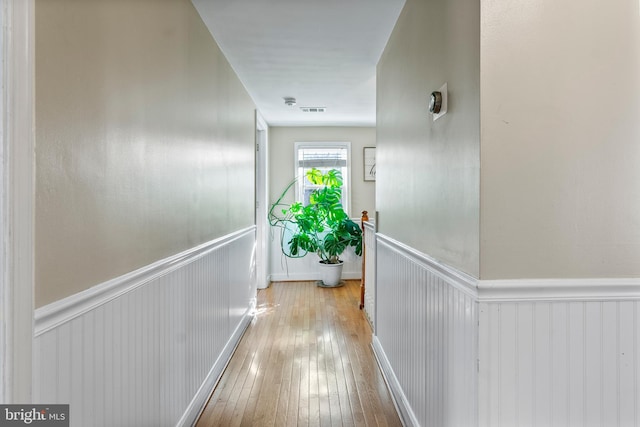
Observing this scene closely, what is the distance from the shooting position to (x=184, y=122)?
1.77 m

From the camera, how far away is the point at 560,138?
1086 millimetres

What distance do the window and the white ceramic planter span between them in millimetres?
921

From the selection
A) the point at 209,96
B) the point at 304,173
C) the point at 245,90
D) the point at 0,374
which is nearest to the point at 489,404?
the point at 0,374

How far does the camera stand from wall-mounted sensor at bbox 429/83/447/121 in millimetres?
1340

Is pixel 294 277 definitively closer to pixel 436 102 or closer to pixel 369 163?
pixel 369 163

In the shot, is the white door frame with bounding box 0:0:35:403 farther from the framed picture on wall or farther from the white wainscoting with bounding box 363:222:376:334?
the framed picture on wall

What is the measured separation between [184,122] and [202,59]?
521 mm

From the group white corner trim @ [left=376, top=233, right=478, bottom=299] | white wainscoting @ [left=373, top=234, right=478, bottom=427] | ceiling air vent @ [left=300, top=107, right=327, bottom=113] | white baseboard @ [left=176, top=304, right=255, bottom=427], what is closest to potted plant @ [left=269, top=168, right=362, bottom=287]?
ceiling air vent @ [left=300, top=107, right=327, bottom=113]

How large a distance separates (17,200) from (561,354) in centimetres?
158

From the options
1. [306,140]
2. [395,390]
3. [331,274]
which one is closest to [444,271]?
[395,390]

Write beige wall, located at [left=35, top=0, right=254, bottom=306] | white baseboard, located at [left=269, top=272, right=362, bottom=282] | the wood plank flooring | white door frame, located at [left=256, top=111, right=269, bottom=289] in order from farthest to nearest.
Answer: white baseboard, located at [left=269, top=272, right=362, bottom=282] → white door frame, located at [left=256, top=111, right=269, bottom=289] → the wood plank flooring → beige wall, located at [left=35, top=0, right=254, bottom=306]

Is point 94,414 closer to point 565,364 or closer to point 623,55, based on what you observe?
point 565,364

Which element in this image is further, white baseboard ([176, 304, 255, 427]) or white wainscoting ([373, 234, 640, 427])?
white baseboard ([176, 304, 255, 427])

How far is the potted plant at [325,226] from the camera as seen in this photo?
15.6 feet
